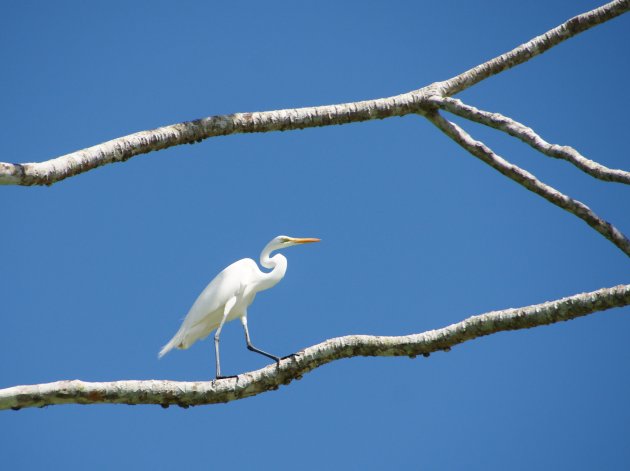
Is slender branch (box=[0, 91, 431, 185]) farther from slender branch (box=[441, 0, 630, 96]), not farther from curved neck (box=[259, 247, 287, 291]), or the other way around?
curved neck (box=[259, 247, 287, 291])

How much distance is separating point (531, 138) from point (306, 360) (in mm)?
1743

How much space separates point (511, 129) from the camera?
500 centimetres

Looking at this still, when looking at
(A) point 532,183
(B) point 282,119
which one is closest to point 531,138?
(A) point 532,183

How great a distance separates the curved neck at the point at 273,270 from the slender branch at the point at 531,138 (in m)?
3.09

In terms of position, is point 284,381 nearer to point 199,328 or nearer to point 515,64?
point 515,64

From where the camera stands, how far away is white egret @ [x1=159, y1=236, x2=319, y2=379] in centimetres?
780

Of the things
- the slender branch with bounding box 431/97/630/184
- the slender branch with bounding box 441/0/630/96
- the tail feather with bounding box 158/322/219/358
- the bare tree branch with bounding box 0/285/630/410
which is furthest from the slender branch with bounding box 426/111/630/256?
the tail feather with bounding box 158/322/219/358

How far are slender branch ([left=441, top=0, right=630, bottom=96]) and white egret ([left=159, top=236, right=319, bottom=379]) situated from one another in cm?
297

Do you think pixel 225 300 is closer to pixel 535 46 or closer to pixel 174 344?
pixel 174 344

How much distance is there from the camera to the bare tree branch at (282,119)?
4324 millimetres

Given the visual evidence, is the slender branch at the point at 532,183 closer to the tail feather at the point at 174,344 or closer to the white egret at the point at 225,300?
the white egret at the point at 225,300

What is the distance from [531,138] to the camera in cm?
490

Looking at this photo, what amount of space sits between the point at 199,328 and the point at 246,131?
3.11 meters

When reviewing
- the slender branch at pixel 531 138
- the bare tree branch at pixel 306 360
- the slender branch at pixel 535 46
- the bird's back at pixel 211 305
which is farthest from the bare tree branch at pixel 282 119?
the bird's back at pixel 211 305
